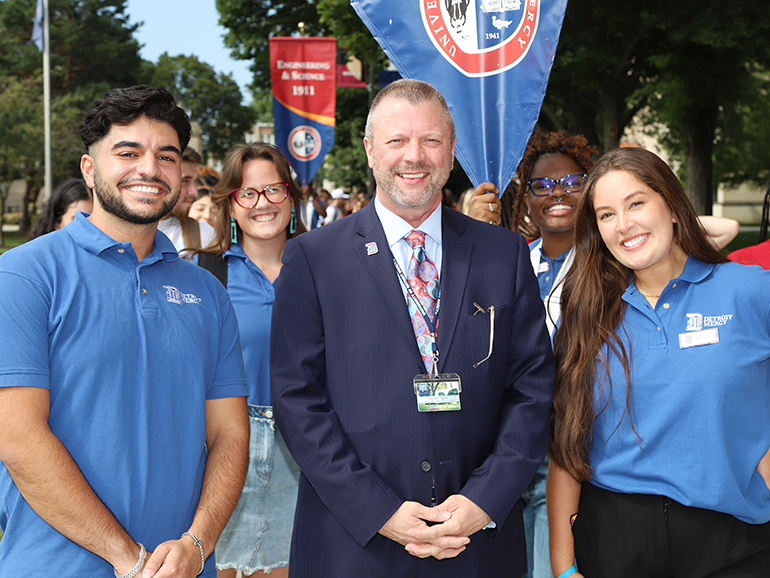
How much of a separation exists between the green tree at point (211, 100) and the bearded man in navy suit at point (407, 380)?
249ft

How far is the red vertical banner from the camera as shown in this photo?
31.1 feet

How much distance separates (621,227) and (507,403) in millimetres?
814

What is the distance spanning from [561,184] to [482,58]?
80 centimetres

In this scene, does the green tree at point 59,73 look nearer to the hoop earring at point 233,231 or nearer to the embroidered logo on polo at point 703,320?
the hoop earring at point 233,231

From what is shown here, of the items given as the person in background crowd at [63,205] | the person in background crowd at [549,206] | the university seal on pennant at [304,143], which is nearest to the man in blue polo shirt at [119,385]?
the person in background crowd at [549,206]

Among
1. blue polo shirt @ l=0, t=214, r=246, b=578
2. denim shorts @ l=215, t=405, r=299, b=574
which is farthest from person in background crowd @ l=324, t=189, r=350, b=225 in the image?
blue polo shirt @ l=0, t=214, r=246, b=578

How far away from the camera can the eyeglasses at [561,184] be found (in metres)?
3.87

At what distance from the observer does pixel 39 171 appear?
39.4 m

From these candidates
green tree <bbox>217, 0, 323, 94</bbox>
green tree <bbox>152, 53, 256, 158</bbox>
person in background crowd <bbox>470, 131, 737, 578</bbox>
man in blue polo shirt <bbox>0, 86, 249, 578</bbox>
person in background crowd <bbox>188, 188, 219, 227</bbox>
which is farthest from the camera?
green tree <bbox>152, 53, 256, 158</bbox>

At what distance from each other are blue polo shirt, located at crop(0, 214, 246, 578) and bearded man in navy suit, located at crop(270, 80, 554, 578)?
0.38 m

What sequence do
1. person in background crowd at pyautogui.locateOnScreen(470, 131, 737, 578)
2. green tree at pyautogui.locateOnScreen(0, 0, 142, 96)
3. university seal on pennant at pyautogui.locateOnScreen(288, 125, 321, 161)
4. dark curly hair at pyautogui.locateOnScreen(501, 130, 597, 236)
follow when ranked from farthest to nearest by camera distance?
1. green tree at pyautogui.locateOnScreen(0, 0, 142, 96)
2. university seal on pennant at pyautogui.locateOnScreen(288, 125, 321, 161)
3. dark curly hair at pyautogui.locateOnScreen(501, 130, 597, 236)
4. person in background crowd at pyautogui.locateOnScreen(470, 131, 737, 578)

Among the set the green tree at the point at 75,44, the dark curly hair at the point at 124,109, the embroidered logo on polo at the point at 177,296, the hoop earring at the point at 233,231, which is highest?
the green tree at the point at 75,44

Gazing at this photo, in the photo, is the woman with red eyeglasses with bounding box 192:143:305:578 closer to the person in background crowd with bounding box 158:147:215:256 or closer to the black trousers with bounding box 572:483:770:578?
the person in background crowd with bounding box 158:147:215:256

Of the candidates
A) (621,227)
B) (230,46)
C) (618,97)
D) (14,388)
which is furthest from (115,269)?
(230,46)
